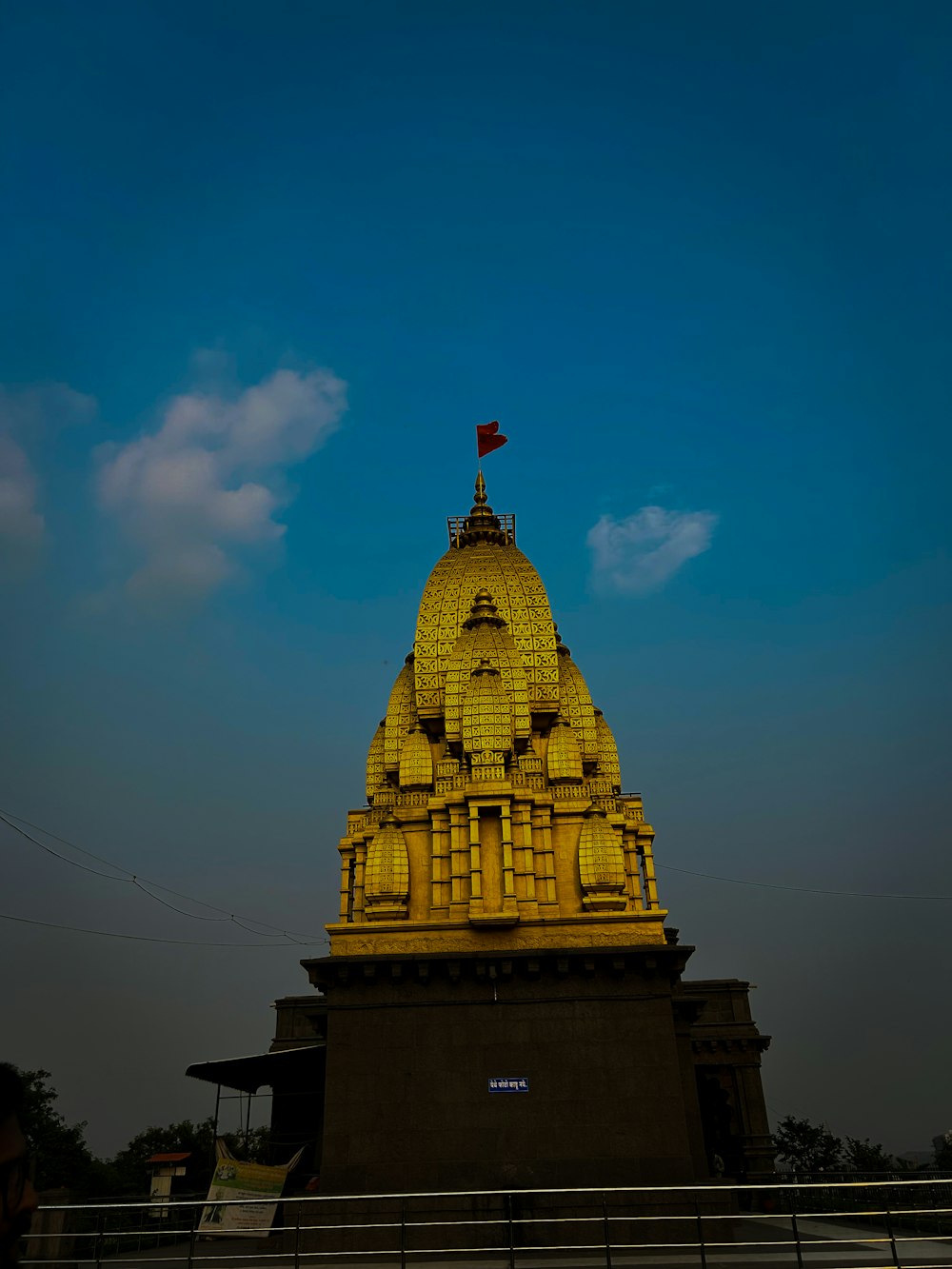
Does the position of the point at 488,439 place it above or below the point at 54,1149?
above

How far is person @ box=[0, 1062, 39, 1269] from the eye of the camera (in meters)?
2.47

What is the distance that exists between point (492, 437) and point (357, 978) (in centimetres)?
1810

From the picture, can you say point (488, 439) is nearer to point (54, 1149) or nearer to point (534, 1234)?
point (534, 1234)

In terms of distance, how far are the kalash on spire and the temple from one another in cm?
5

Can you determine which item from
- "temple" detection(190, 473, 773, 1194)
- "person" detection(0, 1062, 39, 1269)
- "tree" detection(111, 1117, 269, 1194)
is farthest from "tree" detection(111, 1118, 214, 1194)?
"person" detection(0, 1062, 39, 1269)

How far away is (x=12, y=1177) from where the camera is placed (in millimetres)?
2516

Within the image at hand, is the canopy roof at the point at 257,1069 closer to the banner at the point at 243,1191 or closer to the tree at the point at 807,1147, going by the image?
the banner at the point at 243,1191

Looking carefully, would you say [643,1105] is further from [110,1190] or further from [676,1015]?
[110,1190]

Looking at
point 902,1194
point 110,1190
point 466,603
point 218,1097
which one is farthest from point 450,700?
point 110,1190

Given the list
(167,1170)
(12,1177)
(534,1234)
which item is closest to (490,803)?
(534,1234)

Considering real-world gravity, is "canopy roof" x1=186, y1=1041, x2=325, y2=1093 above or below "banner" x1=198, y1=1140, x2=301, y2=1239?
above

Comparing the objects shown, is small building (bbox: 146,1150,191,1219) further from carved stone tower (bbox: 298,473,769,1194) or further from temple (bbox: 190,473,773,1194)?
carved stone tower (bbox: 298,473,769,1194)

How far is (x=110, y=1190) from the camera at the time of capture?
43812 millimetres

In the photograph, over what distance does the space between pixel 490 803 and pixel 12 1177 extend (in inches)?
812
